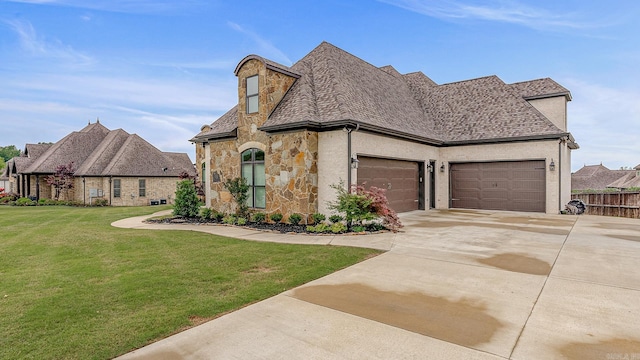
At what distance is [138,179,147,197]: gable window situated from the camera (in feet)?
92.7

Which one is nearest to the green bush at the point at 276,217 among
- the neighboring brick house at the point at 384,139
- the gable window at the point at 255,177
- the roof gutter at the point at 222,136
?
the neighboring brick house at the point at 384,139

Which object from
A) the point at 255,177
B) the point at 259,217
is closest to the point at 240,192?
the point at 255,177

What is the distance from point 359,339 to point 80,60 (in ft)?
80.4

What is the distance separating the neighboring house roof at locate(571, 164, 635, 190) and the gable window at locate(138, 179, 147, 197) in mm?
55979

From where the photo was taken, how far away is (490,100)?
1762 centimetres

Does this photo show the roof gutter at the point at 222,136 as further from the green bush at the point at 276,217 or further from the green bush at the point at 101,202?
the green bush at the point at 101,202

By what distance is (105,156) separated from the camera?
→ 28.2 m

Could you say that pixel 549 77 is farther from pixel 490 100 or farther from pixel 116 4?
pixel 116 4

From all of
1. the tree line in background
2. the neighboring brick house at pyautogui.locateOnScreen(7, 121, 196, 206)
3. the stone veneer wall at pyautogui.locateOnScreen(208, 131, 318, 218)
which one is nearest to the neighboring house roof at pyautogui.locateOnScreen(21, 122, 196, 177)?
the neighboring brick house at pyautogui.locateOnScreen(7, 121, 196, 206)

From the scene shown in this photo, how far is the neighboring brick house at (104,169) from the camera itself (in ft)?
88.1

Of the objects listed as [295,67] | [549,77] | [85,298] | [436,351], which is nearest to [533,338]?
[436,351]

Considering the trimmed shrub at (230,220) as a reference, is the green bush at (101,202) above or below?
below

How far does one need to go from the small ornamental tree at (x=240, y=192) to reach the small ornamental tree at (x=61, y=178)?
22830 millimetres

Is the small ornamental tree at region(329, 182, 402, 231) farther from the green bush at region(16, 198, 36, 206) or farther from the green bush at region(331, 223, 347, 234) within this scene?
the green bush at region(16, 198, 36, 206)
